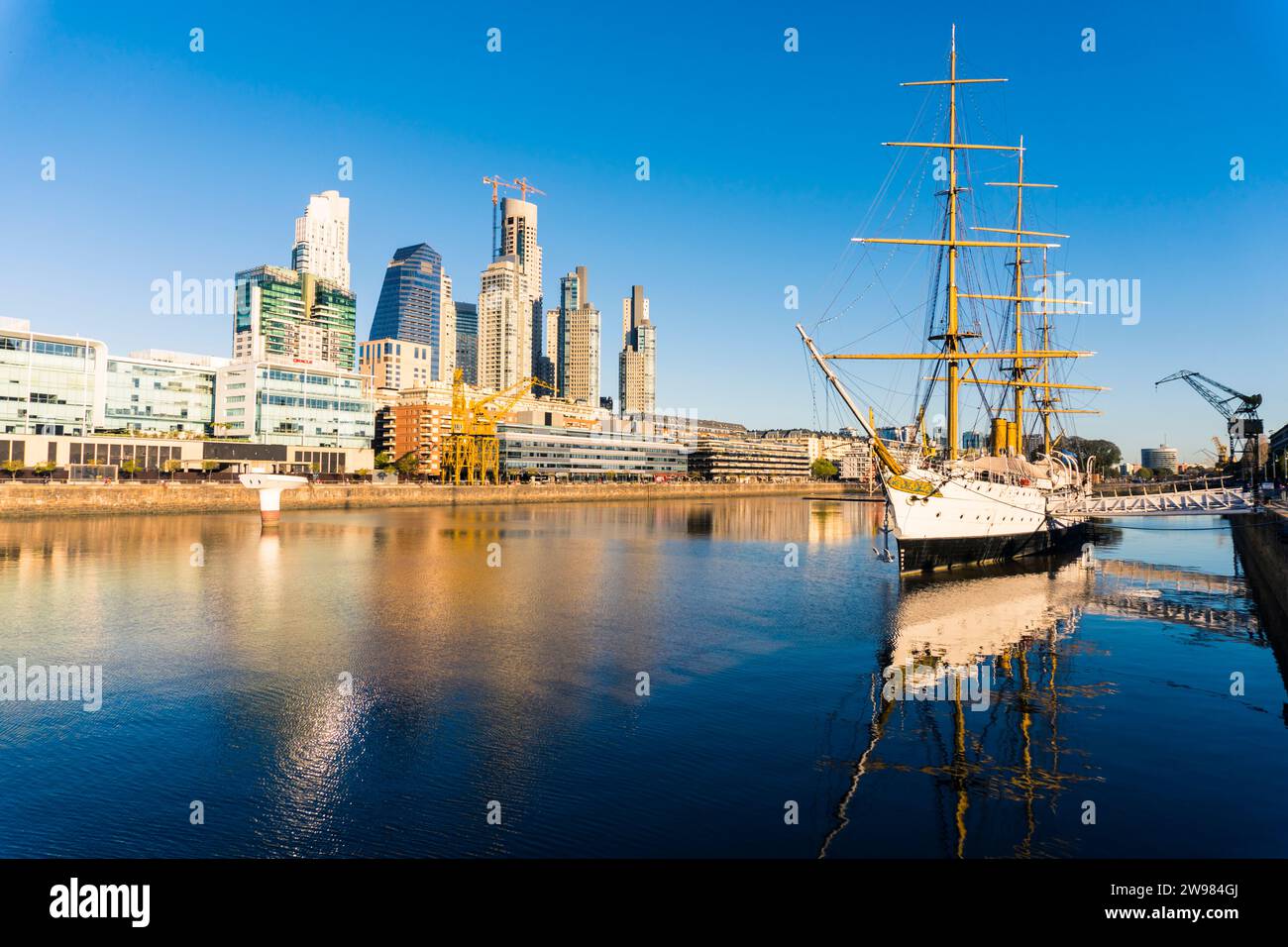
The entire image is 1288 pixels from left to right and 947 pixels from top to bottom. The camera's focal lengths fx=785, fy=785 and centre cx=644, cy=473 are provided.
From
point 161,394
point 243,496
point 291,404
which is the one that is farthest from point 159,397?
point 243,496

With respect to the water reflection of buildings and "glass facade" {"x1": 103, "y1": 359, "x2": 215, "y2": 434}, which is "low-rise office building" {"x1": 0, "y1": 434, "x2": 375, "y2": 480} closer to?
"glass facade" {"x1": 103, "y1": 359, "x2": 215, "y2": 434}

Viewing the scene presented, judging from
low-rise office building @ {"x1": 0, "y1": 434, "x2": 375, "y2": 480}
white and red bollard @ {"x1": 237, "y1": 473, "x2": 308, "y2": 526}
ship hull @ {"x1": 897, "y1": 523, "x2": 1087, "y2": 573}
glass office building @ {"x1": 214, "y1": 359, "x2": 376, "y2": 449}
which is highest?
glass office building @ {"x1": 214, "y1": 359, "x2": 376, "y2": 449}

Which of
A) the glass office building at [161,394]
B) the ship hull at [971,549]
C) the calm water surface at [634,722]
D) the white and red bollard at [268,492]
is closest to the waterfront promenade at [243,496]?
the white and red bollard at [268,492]

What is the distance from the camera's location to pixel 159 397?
128 meters

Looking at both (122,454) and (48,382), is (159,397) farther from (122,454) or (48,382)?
(48,382)

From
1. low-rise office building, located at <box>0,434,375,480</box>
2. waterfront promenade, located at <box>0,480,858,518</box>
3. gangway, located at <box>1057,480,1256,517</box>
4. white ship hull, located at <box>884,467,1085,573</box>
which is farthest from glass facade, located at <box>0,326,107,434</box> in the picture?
gangway, located at <box>1057,480,1256,517</box>

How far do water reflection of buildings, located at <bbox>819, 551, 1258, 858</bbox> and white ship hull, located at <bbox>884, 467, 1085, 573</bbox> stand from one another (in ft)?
8.07

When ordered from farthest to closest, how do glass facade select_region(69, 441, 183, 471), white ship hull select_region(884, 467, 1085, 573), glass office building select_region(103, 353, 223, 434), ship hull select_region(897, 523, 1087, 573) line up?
glass office building select_region(103, 353, 223, 434), glass facade select_region(69, 441, 183, 471), ship hull select_region(897, 523, 1087, 573), white ship hull select_region(884, 467, 1085, 573)

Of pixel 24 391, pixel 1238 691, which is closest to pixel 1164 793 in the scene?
pixel 1238 691

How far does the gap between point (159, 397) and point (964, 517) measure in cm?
12900

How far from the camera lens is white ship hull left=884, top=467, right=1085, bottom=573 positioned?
139 feet
